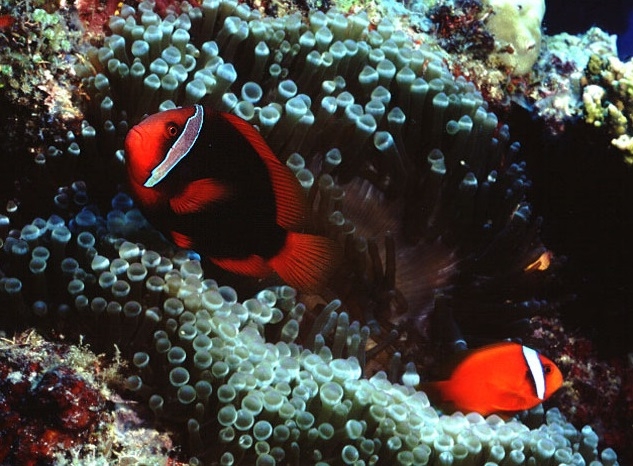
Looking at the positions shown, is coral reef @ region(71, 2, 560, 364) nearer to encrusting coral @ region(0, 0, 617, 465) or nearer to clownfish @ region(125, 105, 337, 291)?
encrusting coral @ region(0, 0, 617, 465)

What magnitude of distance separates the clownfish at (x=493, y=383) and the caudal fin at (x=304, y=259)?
688 millimetres

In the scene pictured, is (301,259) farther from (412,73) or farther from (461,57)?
(461,57)

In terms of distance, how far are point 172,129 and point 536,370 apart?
1.51m

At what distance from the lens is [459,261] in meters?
2.54

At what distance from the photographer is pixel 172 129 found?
1.46 metres

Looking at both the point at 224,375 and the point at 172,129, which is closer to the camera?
the point at 172,129

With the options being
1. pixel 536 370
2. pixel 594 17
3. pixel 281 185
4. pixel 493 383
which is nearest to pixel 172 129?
pixel 281 185

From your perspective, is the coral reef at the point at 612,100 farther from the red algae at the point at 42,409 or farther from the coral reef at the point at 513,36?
the red algae at the point at 42,409

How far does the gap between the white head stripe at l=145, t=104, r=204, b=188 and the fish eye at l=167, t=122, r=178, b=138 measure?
0.05 ft

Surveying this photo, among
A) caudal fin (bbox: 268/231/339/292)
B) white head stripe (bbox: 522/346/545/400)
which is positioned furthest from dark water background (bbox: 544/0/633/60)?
caudal fin (bbox: 268/231/339/292)

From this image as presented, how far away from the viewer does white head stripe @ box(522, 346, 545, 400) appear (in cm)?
211

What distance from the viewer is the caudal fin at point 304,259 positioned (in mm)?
1684

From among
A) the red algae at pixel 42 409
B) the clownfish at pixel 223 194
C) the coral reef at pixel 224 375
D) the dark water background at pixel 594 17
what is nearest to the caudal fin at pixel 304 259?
the clownfish at pixel 223 194

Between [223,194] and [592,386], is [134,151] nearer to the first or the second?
[223,194]
